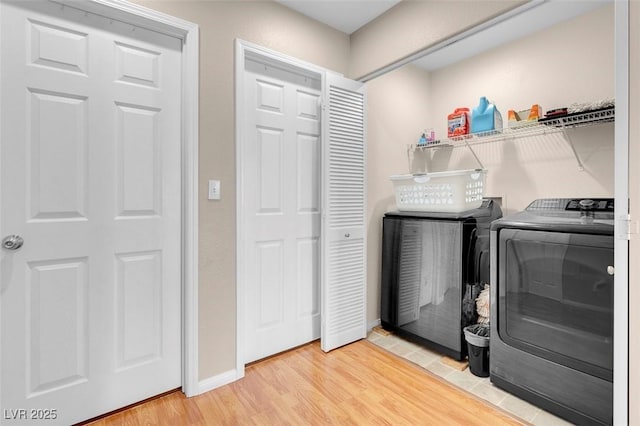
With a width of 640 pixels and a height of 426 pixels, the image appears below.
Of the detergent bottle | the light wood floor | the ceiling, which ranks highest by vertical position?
the ceiling

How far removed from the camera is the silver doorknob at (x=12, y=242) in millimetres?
1393

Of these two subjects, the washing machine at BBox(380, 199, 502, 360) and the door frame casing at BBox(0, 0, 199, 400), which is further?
the washing machine at BBox(380, 199, 502, 360)

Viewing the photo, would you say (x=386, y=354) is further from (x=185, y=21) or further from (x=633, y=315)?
(x=185, y=21)

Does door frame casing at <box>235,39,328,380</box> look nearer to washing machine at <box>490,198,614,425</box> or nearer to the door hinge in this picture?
washing machine at <box>490,198,614,425</box>

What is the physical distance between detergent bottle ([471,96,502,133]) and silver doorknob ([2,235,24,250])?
9.64 feet

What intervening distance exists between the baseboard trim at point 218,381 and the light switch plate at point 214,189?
1.08 meters

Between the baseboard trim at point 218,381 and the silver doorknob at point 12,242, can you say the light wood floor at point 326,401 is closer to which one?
the baseboard trim at point 218,381

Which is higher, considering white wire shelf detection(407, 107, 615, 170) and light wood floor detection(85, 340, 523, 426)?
white wire shelf detection(407, 107, 615, 170)

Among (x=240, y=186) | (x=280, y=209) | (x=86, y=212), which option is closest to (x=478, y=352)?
(x=280, y=209)

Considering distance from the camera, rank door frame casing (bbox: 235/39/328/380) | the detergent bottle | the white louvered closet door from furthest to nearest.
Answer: the detergent bottle < the white louvered closet door < door frame casing (bbox: 235/39/328/380)

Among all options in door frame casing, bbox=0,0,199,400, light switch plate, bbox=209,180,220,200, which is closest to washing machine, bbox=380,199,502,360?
light switch plate, bbox=209,180,220,200

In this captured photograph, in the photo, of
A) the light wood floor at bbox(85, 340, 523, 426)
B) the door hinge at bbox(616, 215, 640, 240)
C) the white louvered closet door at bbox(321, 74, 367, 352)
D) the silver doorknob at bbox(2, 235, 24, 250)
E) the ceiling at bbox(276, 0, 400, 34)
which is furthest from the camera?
the white louvered closet door at bbox(321, 74, 367, 352)

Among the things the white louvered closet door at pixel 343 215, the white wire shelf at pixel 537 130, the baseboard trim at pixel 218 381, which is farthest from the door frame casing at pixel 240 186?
the white wire shelf at pixel 537 130

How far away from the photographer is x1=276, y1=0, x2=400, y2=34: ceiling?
216 centimetres
